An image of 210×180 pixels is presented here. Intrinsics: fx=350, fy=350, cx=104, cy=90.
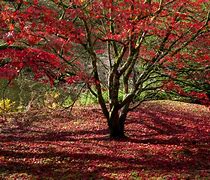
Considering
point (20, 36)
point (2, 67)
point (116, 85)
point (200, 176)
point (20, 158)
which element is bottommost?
point (200, 176)

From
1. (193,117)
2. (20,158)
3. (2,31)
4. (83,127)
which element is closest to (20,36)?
(2,31)

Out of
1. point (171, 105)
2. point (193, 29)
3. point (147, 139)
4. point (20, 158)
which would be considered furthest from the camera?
point (171, 105)

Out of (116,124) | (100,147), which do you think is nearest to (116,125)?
(116,124)

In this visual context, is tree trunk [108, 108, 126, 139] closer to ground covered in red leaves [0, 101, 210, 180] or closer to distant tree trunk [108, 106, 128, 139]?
distant tree trunk [108, 106, 128, 139]

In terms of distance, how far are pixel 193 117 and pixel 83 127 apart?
619 centimetres

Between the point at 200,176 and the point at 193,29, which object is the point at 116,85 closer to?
the point at 193,29

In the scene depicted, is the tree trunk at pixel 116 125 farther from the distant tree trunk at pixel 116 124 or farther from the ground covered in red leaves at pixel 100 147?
the ground covered in red leaves at pixel 100 147

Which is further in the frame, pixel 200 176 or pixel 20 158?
pixel 20 158

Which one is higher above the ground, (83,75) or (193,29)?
(193,29)

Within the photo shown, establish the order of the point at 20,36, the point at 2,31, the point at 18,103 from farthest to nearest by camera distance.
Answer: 1. the point at 18,103
2. the point at 2,31
3. the point at 20,36

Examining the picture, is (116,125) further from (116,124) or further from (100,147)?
(100,147)

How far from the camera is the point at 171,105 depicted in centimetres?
2022

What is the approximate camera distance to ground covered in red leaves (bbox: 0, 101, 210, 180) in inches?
360

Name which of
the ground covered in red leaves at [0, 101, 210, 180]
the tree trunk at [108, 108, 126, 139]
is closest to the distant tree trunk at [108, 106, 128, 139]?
the tree trunk at [108, 108, 126, 139]
